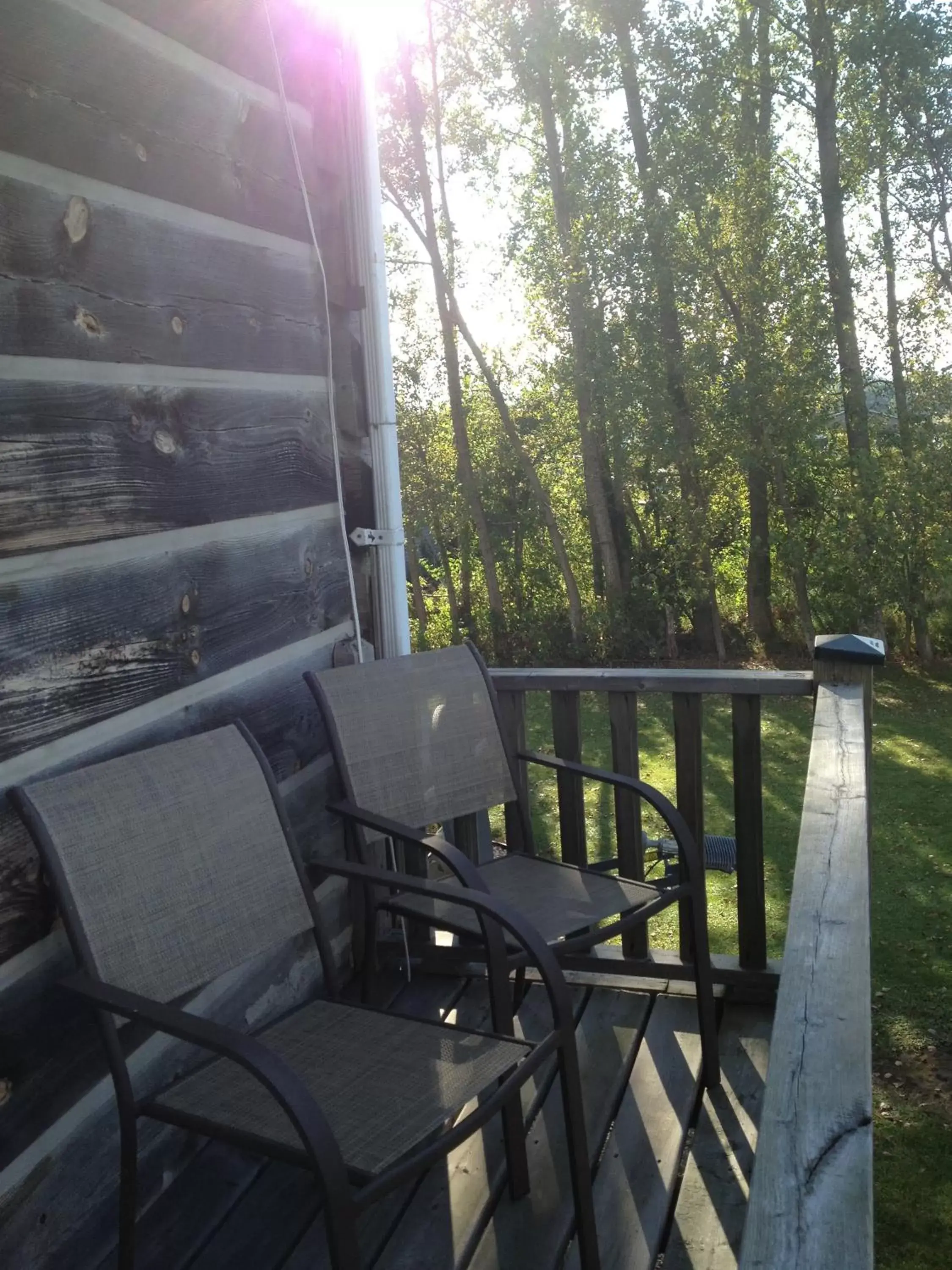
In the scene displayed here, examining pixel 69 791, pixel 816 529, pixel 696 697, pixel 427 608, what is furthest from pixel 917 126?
pixel 69 791

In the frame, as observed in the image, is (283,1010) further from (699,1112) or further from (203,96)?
(203,96)

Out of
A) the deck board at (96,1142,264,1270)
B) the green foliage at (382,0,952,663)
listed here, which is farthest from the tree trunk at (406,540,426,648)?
the deck board at (96,1142,264,1270)

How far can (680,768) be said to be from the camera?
8.27ft

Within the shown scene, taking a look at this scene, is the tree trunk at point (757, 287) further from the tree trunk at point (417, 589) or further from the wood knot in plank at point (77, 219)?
the wood knot in plank at point (77, 219)

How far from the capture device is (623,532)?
1073 cm

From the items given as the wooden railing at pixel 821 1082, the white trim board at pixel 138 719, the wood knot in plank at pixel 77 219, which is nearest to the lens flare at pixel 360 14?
the wood knot in plank at pixel 77 219

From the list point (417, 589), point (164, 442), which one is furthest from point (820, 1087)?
point (417, 589)

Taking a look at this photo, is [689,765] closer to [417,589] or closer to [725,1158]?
[725,1158]

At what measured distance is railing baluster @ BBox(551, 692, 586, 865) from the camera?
2.60 metres

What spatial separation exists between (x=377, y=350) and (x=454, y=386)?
856 cm

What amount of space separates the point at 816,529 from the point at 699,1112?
7.50 meters

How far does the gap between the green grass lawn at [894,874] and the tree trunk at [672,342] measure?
1.36m

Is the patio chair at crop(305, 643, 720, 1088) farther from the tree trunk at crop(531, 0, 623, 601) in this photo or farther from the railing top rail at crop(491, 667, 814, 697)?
the tree trunk at crop(531, 0, 623, 601)

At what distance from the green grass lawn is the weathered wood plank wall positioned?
1466 mm
